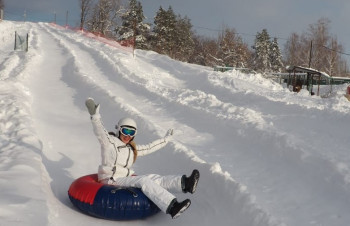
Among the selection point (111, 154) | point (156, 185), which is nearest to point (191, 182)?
point (156, 185)

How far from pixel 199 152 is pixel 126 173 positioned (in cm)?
257

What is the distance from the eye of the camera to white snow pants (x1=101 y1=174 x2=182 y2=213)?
4301 millimetres

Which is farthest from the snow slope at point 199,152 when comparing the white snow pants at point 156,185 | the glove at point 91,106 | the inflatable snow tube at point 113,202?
the glove at point 91,106

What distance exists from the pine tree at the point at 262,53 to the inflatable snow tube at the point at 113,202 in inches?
1778

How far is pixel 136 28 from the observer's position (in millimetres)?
42562

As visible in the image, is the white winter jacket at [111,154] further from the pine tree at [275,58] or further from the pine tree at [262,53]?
the pine tree at [275,58]

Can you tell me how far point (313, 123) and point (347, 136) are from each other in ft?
3.66

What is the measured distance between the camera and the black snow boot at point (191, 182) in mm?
4535

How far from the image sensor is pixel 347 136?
7.12 meters

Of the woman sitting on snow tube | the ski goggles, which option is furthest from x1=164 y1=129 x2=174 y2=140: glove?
the ski goggles

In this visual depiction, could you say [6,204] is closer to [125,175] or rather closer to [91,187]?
[91,187]

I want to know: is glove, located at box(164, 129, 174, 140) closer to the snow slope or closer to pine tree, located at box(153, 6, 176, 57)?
the snow slope

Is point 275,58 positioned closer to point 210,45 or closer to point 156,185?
point 210,45

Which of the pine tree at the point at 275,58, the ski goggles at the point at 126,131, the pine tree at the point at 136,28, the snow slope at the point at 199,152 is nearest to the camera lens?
the snow slope at the point at 199,152
